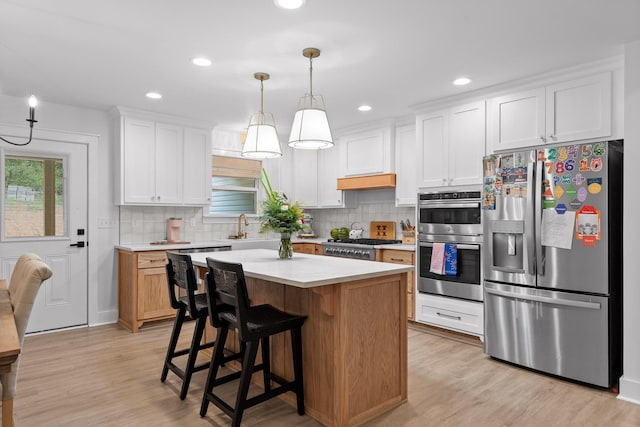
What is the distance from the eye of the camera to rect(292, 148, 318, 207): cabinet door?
597 centimetres

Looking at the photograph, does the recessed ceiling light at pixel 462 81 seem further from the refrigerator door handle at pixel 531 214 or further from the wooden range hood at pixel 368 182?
the wooden range hood at pixel 368 182

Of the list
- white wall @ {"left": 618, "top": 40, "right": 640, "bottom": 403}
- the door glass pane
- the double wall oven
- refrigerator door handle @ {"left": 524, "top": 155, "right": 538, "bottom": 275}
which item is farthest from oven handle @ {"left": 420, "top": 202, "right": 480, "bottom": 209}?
the door glass pane

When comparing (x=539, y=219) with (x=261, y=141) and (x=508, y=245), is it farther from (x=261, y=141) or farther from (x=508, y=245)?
(x=261, y=141)

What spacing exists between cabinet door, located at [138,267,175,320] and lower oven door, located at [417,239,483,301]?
2700mm

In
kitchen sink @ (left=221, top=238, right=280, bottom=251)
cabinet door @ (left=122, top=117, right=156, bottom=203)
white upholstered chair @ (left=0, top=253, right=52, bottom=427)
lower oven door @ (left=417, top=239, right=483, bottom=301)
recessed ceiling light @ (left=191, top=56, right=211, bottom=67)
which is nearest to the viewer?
white upholstered chair @ (left=0, top=253, right=52, bottom=427)

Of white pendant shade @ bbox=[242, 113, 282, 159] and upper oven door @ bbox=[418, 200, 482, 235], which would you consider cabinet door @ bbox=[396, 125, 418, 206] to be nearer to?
upper oven door @ bbox=[418, 200, 482, 235]

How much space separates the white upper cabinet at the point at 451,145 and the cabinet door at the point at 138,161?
2988 mm

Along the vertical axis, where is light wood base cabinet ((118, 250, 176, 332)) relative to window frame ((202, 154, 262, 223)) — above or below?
below

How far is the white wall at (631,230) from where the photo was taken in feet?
8.95

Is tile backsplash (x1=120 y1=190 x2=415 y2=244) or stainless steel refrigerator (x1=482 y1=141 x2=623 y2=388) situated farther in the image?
tile backsplash (x1=120 y1=190 x2=415 y2=244)

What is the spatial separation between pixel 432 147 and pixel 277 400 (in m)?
2.84

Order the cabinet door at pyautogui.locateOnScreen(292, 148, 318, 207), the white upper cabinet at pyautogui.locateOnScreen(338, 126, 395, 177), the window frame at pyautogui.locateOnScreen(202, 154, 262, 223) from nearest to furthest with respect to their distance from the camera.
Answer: the white upper cabinet at pyautogui.locateOnScreen(338, 126, 395, 177)
the window frame at pyautogui.locateOnScreen(202, 154, 262, 223)
the cabinet door at pyautogui.locateOnScreen(292, 148, 318, 207)

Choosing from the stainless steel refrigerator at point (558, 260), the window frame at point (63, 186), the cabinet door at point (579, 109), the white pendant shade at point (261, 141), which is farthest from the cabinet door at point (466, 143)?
the window frame at point (63, 186)

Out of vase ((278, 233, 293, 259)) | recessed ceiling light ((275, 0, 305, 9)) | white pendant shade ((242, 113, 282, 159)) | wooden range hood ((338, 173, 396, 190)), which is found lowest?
vase ((278, 233, 293, 259))
